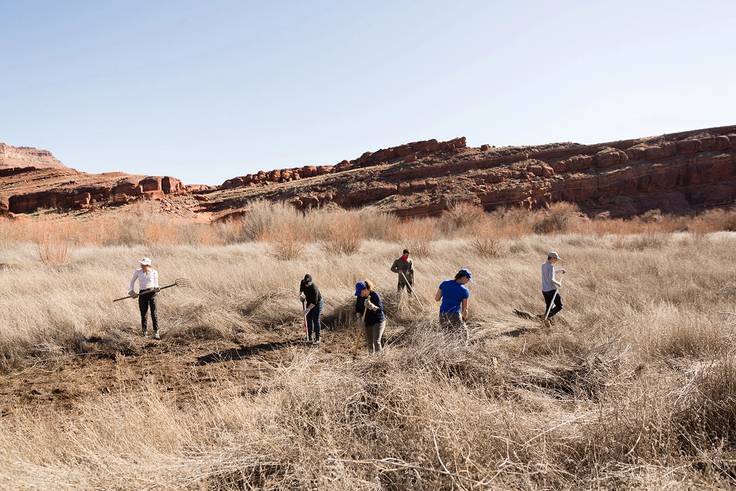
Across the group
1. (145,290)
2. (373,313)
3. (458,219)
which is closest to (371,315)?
(373,313)

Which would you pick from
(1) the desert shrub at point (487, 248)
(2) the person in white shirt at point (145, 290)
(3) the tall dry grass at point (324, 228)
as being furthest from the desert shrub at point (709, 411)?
(3) the tall dry grass at point (324, 228)

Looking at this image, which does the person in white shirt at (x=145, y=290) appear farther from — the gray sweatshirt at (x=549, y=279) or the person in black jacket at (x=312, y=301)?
the gray sweatshirt at (x=549, y=279)

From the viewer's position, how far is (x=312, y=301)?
7320 millimetres

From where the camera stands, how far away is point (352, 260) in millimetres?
13484

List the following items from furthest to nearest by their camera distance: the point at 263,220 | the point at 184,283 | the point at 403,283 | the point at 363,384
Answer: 1. the point at 263,220
2. the point at 184,283
3. the point at 403,283
4. the point at 363,384

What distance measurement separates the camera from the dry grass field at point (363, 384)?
2.78 meters

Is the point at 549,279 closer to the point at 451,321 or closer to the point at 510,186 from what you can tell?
the point at 451,321

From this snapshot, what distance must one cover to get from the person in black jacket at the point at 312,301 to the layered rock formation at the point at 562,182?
85.1 feet

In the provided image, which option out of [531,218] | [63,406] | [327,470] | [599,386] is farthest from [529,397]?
[531,218]

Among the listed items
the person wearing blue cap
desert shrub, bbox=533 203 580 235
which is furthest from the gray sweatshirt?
desert shrub, bbox=533 203 580 235

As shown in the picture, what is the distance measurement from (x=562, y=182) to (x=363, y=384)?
38570 millimetres

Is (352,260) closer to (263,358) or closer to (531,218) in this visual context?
A: (263,358)

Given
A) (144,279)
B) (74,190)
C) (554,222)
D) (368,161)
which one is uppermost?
(368,161)

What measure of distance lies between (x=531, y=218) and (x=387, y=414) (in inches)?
1128
